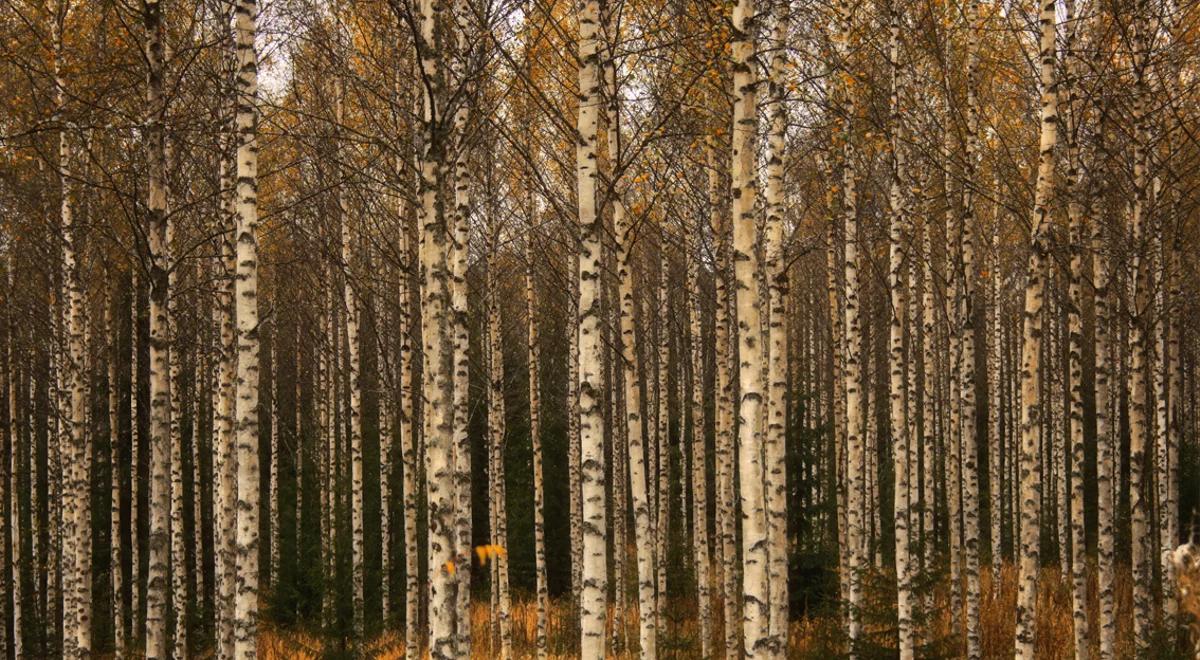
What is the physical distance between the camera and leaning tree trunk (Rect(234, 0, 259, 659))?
614 cm

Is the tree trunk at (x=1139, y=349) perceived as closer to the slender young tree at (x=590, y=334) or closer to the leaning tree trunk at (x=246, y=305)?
the slender young tree at (x=590, y=334)

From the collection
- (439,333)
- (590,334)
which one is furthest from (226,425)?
(590,334)

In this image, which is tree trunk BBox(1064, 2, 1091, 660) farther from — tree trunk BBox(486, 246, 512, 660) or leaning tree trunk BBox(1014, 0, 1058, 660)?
tree trunk BBox(486, 246, 512, 660)

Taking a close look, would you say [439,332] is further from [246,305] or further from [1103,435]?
[1103,435]

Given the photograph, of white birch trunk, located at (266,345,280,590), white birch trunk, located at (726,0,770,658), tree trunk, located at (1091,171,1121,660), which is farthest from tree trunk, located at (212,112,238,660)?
white birch trunk, located at (266,345,280,590)

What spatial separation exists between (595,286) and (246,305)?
229cm

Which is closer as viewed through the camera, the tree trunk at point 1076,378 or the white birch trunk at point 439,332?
the white birch trunk at point 439,332

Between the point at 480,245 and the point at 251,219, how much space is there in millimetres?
7030

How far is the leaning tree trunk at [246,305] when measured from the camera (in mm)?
6137

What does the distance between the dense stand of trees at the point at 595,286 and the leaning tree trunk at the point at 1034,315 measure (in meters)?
0.04

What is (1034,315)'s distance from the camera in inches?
265

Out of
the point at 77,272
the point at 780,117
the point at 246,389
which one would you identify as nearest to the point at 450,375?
the point at 246,389

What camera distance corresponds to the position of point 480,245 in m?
13.2

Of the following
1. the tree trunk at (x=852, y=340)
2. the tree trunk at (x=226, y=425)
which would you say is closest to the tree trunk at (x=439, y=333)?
the tree trunk at (x=226, y=425)
